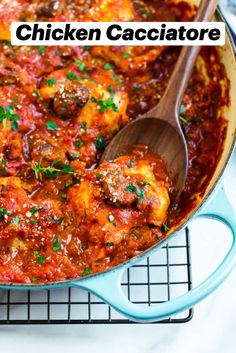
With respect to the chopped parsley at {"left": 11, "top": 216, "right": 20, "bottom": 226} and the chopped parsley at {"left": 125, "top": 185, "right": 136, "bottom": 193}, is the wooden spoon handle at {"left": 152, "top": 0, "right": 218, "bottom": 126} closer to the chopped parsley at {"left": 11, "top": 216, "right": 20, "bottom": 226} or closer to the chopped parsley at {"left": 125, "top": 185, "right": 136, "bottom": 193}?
the chopped parsley at {"left": 125, "top": 185, "right": 136, "bottom": 193}

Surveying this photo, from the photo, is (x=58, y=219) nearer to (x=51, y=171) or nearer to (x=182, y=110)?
(x=51, y=171)

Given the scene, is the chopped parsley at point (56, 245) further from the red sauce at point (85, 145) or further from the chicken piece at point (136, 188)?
the chicken piece at point (136, 188)

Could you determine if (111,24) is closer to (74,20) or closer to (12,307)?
(74,20)

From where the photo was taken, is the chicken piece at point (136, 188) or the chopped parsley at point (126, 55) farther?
the chopped parsley at point (126, 55)

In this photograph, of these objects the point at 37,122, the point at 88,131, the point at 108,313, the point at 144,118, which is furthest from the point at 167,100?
the point at 108,313

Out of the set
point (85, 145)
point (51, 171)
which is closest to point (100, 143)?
point (85, 145)

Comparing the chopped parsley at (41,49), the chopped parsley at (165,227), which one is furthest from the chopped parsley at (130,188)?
the chopped parsley at (41,49)
